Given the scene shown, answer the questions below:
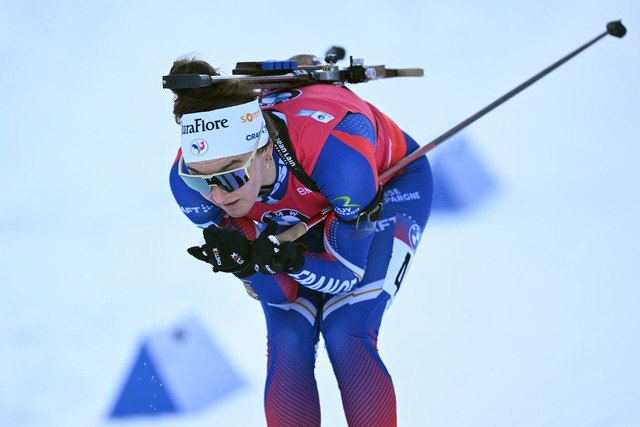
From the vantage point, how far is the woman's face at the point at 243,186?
276 cm

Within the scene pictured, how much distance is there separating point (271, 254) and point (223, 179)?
264 mm

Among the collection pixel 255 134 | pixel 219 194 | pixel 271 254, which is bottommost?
pixel 271 254

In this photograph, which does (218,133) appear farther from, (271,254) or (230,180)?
(271,254)

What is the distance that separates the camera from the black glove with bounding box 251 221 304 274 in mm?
2721

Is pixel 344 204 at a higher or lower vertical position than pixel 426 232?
higher

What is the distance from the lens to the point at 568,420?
348 cm

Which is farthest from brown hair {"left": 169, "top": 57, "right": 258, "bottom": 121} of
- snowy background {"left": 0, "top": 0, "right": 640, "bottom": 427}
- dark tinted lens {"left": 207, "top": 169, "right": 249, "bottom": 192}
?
snowy background {"left": 0, "top": 0, "right": 640, "bottom": 427}

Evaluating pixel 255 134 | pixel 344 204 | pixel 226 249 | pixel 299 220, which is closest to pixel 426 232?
pixel 299 220

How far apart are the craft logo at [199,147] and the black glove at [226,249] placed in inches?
8.8

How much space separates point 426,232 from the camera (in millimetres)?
4770

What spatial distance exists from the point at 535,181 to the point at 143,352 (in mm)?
2313

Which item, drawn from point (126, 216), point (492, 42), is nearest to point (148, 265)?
point (126, 216)

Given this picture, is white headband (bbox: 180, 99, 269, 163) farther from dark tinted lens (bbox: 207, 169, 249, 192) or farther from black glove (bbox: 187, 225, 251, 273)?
black glove (bbox: 187, 225, 251, 273)

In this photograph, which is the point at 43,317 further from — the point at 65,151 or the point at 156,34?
the point at 156,34
